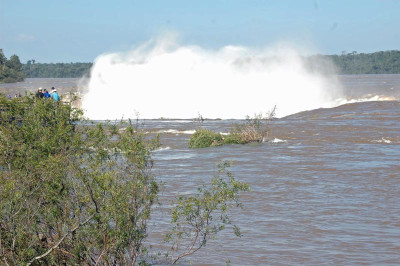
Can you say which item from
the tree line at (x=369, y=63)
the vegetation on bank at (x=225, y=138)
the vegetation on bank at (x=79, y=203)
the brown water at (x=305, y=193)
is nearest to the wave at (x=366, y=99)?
the brown water at (x=305, y=193)

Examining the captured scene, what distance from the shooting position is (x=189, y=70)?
58.0 meters

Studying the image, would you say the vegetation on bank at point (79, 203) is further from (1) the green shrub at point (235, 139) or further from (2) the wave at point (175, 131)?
(2) the wave at point (175, 131)

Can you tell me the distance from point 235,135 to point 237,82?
3178 centimetres

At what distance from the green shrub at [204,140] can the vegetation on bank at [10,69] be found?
95.3 meters

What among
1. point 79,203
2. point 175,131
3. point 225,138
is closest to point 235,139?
point 225,138

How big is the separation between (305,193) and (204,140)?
35.2ft

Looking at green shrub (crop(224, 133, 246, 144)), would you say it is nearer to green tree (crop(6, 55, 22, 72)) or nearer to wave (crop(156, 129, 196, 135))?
wave (crop(156, 129, 196, 135))

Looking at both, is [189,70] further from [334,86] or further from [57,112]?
[57,112]

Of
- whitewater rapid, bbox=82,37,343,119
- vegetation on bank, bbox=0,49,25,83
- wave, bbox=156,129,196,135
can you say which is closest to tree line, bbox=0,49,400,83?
vegetation on bank, bbox=0,49,25,83

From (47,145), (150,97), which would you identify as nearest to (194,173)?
(47,145)

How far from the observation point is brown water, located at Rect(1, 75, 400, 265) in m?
10.1

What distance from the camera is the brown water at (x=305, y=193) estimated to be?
10.1m

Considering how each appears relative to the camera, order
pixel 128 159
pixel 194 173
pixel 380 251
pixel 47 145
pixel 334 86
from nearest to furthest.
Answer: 1. pixel 128 159
2. pixel 47 145
3. pixel 380 251
4. pixel 194 173
5. pixel 334 86

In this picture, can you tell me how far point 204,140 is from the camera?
25.7 meters
